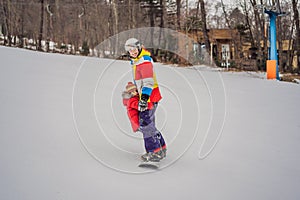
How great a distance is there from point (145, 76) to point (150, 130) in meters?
0.50

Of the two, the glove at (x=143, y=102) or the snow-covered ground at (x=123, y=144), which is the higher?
the glove at (x=143, y=102)

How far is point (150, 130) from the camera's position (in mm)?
3033

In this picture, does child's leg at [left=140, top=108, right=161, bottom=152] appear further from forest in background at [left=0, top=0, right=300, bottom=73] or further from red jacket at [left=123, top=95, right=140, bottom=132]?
forest in background at [left=0, top=0, right=300, bottom=73]

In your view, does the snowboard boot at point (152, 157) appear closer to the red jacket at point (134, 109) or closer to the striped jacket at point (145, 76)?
the red jacket at point (134, 109)

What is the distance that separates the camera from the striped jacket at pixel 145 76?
9.36 feet

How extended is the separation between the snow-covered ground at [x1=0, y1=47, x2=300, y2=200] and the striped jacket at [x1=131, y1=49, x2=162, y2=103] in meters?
0.68

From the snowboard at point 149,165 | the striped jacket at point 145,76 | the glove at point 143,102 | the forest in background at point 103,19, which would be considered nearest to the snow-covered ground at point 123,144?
the snowboard at point 149,165

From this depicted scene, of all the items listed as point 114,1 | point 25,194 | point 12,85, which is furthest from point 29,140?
point 114,1

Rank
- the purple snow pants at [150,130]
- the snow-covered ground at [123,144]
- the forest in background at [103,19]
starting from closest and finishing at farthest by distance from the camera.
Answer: the snow-covered ground at [123,144] < the purple snow pants at [150,130] < the forest in background at [103,19]

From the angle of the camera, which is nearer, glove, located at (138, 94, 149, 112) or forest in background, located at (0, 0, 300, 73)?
glove, located at (138, 94, 149, 112)

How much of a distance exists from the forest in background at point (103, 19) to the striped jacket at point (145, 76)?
15.2 m

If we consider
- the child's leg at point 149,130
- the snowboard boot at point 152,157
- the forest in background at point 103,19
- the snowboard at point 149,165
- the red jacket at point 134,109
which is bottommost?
the snowboard at point 149,165

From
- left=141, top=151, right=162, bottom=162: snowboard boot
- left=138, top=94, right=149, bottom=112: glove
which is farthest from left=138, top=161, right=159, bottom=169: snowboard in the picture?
left=138, top=94, right=149, bottom=112: glove

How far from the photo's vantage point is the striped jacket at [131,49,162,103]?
2.85 metres
